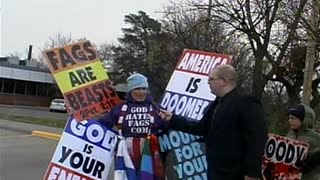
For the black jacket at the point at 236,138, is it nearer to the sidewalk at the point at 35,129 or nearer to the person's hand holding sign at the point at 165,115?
the person's hand holding sign at the point at 165,115

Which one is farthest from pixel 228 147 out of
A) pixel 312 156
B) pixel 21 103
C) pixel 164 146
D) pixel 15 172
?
pixel 21 103

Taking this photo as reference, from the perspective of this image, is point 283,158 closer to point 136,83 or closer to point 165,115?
point 165,115

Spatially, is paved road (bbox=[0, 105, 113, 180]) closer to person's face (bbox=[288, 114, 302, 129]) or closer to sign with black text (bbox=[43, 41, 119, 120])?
sign with black text (bbox=[43, 41, 119, 120])

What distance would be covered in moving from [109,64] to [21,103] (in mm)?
10339

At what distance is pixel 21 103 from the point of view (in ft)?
192

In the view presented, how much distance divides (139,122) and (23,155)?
891 cm

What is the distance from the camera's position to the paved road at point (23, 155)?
10773mm

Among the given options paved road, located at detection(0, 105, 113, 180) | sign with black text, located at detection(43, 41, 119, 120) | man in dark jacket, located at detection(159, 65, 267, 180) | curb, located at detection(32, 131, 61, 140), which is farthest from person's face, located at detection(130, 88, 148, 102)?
curb, located at detection(32, 131, 61, 140)

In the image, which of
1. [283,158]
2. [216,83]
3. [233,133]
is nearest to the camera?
[233,133]

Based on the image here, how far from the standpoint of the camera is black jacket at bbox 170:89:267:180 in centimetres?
440

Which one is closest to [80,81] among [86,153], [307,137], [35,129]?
[86,153]

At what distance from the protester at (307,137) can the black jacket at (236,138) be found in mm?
1077

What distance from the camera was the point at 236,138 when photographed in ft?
14.9


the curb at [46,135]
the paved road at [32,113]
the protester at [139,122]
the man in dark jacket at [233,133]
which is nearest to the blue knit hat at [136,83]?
the protester at [139,122]
